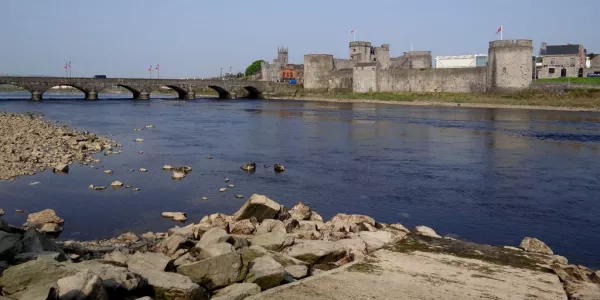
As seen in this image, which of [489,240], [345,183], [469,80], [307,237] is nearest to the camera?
[307,237]

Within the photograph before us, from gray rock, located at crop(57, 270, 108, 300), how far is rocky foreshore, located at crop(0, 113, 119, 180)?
9816mm

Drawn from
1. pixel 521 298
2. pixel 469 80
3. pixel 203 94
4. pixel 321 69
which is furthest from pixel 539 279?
pixel 203 94

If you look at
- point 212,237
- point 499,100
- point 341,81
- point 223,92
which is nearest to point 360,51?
point 341,81

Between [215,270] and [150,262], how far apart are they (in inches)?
33.9

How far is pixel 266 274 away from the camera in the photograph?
230 inches

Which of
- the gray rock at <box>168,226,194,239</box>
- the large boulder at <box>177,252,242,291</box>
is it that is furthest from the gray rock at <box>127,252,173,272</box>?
the gray rock at <box>168,226,194,239</box>

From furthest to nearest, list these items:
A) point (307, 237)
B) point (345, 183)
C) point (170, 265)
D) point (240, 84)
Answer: point (240, 84) < point (345, 183) < point (307, 237) < point (170, 265)

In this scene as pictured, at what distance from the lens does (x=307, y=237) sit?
8.06 m

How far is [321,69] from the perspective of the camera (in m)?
69.7

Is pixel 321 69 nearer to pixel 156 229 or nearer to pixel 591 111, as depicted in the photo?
pixel 591 111

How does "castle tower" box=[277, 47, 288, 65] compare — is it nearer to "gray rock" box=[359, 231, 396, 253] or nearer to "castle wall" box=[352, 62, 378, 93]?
"castle wall" box=[352, 62, 378, 93]

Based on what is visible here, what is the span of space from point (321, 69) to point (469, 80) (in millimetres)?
19897

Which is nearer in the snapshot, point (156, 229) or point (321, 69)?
point (156, 229)

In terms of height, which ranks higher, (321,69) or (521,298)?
(321,69)
